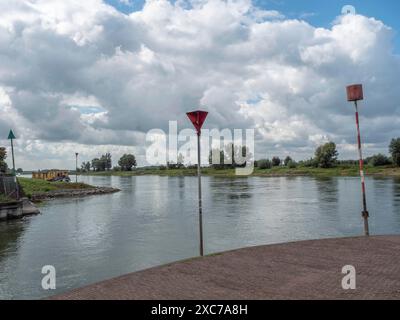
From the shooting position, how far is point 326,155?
120562mm

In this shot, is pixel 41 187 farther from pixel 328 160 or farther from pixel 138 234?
pixel 328 160

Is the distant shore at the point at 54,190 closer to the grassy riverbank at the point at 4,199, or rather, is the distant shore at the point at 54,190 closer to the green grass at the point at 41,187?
the green grass at the point at 41,187

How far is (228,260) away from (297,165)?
12929 cm

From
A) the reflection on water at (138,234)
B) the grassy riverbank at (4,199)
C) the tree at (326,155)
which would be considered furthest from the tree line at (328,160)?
the grassy riverbank at (4,199)

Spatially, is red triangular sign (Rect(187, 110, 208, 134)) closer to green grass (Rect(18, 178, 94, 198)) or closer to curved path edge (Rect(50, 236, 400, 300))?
curved path edge (Rect(50, 236, 400, 300))

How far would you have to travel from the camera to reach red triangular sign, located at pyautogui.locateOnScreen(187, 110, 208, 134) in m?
10.9

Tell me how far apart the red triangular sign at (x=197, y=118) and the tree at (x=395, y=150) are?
103921 mm

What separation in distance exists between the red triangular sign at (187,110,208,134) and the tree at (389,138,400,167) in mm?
103921

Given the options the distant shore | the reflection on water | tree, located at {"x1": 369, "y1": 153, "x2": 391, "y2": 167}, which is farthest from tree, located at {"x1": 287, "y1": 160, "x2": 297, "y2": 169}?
the reflection on water

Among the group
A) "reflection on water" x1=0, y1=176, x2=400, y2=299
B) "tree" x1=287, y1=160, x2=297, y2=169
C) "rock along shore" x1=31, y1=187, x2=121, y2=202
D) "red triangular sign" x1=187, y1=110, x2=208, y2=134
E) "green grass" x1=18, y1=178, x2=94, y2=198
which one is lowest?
"reflection on water" x1=0, y1=176, x2=400, y2=299

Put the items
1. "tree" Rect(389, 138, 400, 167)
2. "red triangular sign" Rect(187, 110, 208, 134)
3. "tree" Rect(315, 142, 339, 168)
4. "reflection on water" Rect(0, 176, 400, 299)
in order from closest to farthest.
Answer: "red triangular sign" Rect(187, 110, 208, 134) < "reflection on water" Rect(0, 176, 400, 299) < "tree" Rect(389, 138, 400, 167) < "tree" Rect(315, 142, 339, 168)

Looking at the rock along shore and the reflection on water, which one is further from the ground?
the rock along shore

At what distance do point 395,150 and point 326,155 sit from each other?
73.1ft

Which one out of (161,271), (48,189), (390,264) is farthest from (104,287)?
(48,189)
